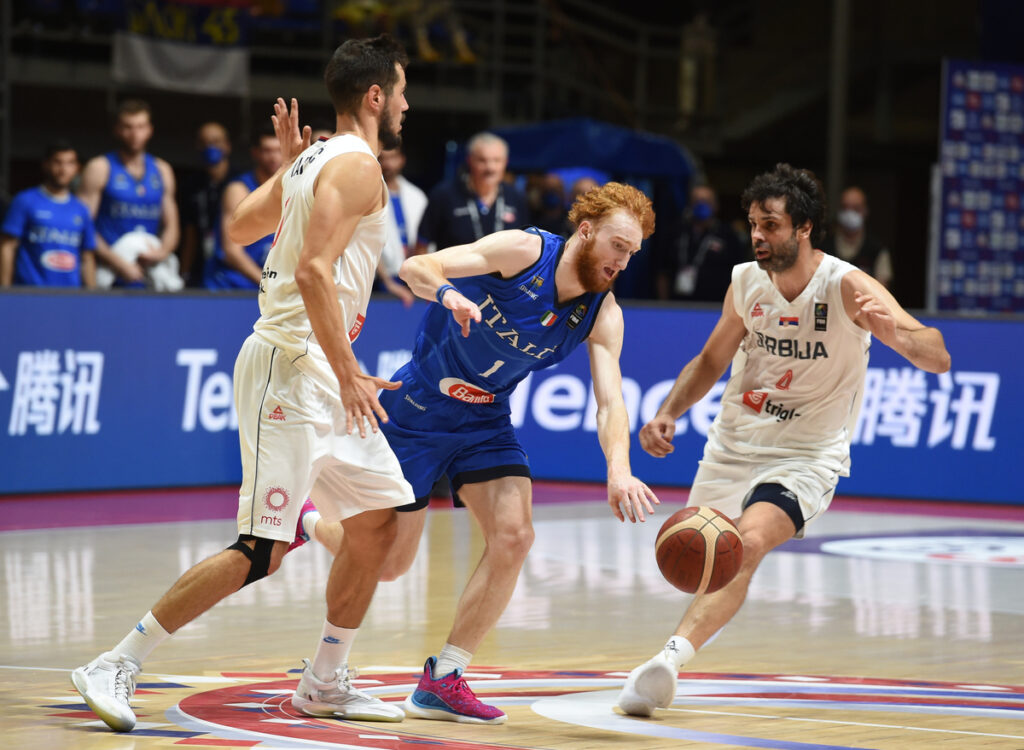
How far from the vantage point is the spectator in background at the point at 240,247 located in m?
11.8

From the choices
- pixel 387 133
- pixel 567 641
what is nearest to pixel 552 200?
pixel 567 641

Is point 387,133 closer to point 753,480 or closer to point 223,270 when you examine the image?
point 753,480

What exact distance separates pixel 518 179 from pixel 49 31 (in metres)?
5.59

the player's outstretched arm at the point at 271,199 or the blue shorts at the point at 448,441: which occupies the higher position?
the player's outstretched arm at the point at 271,199

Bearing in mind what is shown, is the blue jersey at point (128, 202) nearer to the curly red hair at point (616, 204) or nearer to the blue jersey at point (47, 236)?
the blue jersey at point (47, 236)

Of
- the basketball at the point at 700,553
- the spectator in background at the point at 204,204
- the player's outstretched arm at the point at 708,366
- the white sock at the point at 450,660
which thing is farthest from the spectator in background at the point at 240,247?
the basketball at the point at 700,553

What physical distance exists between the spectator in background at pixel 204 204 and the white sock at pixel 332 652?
23.8ft

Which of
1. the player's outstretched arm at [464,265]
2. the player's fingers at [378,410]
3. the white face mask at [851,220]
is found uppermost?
the white face mask at [851,220]

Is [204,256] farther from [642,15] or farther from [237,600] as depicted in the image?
[642,15]

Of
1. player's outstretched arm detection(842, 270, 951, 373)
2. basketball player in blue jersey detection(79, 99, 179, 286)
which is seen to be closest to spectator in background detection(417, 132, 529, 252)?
basketball player in blue jersey detection(79, 99, 179, 286)

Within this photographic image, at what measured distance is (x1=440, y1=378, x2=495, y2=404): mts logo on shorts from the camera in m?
6.07

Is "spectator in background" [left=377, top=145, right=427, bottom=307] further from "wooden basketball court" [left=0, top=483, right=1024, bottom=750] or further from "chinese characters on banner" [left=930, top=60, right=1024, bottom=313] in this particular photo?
"chinese characters on banner" [left=930, top=60, right=1024, bottom=313]

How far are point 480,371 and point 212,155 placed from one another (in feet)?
23.8

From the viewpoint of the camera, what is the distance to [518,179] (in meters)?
18.5
